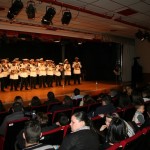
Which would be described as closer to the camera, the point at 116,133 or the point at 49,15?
the point at 116,133

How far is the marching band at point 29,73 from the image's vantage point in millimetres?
9078

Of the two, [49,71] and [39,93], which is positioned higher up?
[49,71]

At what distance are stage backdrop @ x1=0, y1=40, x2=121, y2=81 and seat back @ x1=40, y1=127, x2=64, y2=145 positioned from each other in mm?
9336

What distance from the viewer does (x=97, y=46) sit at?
14.2 m

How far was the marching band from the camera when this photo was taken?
9.08 metres

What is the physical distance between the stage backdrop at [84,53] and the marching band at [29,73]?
1.51m

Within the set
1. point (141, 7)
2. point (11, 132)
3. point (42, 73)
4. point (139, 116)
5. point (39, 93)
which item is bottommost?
point (39, 93)

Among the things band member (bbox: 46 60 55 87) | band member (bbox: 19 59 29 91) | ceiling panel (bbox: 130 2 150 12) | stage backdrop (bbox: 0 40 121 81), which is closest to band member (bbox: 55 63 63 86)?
band member (bbox: 46 60 55 87)

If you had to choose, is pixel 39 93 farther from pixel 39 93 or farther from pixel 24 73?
pixel 24 73

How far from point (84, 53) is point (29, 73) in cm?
581

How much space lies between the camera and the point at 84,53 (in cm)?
1451

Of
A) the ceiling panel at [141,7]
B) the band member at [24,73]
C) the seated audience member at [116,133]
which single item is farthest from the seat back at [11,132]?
the band member at [24,73]

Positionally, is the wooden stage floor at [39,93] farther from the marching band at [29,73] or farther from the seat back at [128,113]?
the seat back at [128,113]

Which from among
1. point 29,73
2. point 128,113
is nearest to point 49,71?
point 29,73
